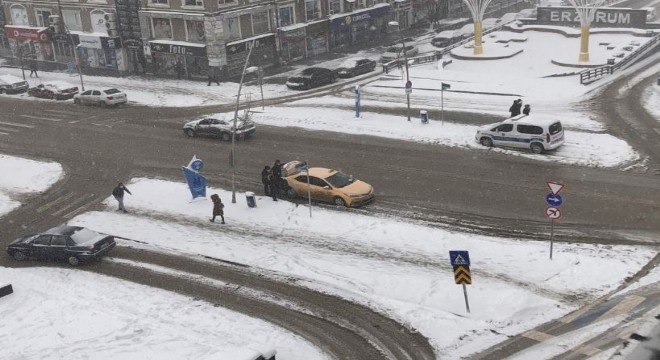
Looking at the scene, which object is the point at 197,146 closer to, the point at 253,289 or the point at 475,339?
the point at 253,289

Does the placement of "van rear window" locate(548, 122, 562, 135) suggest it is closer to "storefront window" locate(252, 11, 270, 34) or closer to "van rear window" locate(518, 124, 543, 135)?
"van rear window" locate(518, 124, 543, 135)

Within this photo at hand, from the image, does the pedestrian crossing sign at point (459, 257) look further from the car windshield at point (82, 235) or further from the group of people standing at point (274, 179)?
the car windshield at point (82, 235)

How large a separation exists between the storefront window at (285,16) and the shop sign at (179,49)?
7.63 metres

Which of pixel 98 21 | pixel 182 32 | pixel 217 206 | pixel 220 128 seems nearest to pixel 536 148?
pixel 217 206

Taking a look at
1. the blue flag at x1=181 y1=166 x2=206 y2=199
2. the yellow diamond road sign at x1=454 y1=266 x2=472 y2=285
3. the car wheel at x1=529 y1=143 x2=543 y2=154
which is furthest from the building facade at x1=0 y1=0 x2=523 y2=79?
the yellow diamond road sign at x1=454 y1=266 x2=472 y2=285

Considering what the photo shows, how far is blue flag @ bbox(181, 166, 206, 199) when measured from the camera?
30.7 m

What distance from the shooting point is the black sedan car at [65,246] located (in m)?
25.6

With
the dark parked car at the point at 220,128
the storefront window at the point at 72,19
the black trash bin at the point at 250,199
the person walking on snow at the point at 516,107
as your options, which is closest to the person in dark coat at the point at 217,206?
the black trash bin at the point at 250,199

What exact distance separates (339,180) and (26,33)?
48875 mm

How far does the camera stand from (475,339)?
758 inches

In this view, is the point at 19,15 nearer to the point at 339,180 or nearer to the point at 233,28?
the point at 233,28

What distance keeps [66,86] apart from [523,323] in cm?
4433

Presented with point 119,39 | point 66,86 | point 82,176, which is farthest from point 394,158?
point 119,39

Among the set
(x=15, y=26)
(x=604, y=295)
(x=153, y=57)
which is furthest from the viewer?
(x=15, y=26)
